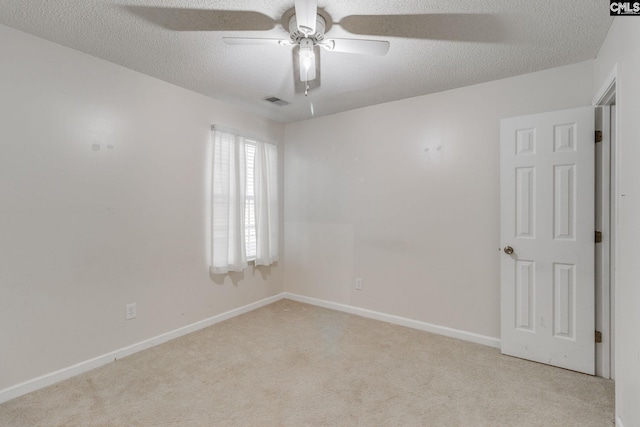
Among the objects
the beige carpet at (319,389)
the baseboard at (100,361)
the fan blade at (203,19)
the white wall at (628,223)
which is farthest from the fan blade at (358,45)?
the baseboard at (100,361)

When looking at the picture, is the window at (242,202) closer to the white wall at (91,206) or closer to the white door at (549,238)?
the white wall at (91,206)

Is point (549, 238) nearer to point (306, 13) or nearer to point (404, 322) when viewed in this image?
point (404, 322)

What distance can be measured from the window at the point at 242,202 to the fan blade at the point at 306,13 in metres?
1.96

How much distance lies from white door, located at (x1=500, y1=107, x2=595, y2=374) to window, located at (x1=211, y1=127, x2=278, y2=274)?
8.36 feet

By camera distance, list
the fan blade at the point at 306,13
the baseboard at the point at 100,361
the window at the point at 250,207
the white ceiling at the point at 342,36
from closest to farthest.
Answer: the fan blade at the point at 306,13, the white ceiling at the point at 342,36, the baseboard at the point at 100,361, the window at the point at 250,207

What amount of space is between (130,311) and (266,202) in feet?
6.04

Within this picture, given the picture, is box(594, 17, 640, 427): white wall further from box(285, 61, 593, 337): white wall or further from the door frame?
box(285, 61, 593, 337): white wall

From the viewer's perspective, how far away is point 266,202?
3973mm

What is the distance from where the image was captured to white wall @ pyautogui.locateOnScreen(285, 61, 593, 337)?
2895mm

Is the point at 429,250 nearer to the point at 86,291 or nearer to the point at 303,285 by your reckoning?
the point at 303,285

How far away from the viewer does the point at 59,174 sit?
2316 mm

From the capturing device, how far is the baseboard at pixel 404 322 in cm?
296

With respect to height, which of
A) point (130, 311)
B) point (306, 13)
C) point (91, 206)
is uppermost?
point (306, 13)

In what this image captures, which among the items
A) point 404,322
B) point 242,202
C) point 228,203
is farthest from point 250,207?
point 404,322
